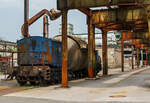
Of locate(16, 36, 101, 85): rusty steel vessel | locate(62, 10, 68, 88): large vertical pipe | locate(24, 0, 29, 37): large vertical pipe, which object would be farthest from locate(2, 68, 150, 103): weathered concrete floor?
locate(24, 0, 29, 37): large vertical pipe

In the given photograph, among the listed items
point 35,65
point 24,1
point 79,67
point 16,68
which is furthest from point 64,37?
point 24,1

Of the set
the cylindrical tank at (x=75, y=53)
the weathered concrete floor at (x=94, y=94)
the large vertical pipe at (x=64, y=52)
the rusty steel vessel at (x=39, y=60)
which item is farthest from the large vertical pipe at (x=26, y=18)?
the weathered concrete floor at (x=94, y=94)

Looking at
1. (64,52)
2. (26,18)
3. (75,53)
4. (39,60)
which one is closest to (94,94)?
(64,52)

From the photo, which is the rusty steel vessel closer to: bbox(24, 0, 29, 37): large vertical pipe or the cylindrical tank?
the cylindrical tank

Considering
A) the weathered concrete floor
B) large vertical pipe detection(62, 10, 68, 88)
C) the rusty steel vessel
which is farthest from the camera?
the rusty steel vessel

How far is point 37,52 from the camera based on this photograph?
18.3 metres

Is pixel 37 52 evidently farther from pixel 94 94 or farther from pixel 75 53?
pixel 94 94

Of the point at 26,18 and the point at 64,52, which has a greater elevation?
the point at 26,18

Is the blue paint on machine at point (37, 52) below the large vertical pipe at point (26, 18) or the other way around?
below

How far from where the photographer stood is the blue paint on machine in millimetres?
18094

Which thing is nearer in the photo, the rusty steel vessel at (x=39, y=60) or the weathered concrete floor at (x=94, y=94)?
the weathered concrete floor at (x=94, y=94)

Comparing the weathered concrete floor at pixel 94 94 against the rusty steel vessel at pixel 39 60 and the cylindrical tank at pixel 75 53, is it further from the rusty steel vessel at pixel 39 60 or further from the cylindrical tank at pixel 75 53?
the cylindrical tank at pixel 75 53

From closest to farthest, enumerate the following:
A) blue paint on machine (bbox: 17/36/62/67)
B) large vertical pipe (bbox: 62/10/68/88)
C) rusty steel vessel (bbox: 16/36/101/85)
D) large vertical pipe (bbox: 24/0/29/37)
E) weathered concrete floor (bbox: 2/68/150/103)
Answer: weathered concrete floor (bbox: 2/68/150/103), large vertical pipe (bbox: 62/10/68/88), rusty steel vessel (bbox: 16/36/101/85), blue paint on machine (bbox: 17/36/62/67), large vertical pipe (bbox: 24/0/29/37)

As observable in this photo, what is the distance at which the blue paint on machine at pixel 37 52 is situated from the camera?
18.1 meters
